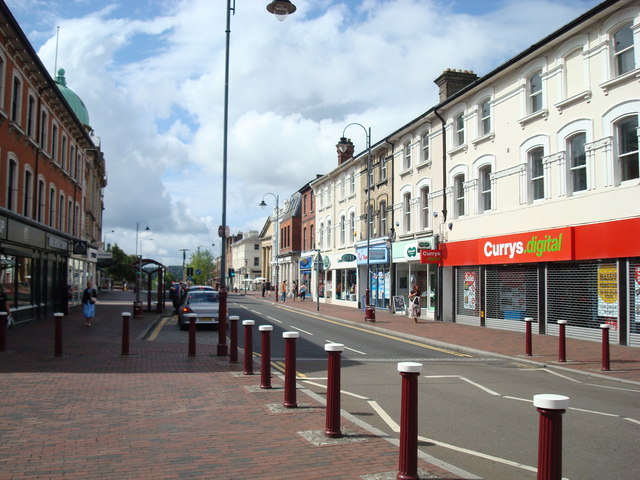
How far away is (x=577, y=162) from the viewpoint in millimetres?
18766

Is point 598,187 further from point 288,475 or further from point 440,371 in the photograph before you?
point 288,475

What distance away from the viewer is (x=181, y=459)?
5496 mm

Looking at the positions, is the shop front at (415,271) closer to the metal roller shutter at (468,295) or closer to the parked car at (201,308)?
the metal roller shutter at (468,295)

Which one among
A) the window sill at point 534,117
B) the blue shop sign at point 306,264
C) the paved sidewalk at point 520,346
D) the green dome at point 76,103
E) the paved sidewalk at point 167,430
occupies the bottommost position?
the paved sidewalk at point 520,346

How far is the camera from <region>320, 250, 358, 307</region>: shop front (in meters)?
37.9

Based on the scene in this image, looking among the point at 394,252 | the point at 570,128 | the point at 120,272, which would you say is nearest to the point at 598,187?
the point at 570,128

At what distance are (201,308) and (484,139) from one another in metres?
13.0

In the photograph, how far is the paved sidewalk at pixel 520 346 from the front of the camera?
12674 mm

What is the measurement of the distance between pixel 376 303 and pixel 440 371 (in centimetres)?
2233

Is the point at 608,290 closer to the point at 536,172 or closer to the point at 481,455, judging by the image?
the point at 536,172

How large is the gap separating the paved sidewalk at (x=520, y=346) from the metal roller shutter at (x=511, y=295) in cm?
74

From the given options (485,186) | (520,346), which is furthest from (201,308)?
(485,186)

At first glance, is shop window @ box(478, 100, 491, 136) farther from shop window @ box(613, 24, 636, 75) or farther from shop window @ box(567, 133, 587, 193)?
shop window @ box(613, 24, 636, 75)

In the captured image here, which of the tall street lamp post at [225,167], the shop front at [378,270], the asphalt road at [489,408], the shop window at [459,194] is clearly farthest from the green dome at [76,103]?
the asphalt road at [489,408]
